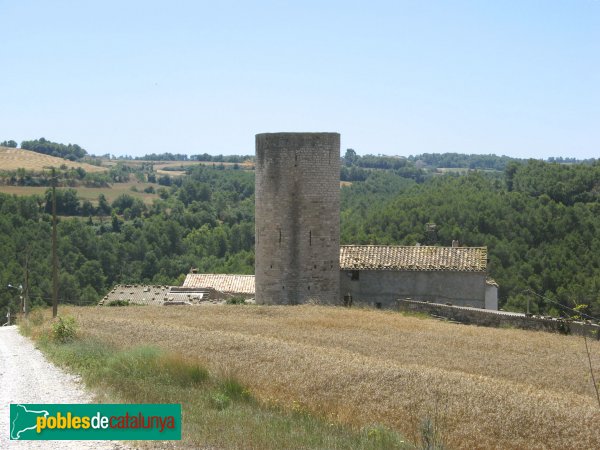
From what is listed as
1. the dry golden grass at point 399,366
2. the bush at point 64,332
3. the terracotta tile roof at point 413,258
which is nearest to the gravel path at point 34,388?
the bush at point 64,332

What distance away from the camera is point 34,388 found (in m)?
13.2

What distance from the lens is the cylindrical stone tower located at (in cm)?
2898

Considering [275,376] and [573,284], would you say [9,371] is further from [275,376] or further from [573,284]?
[573,284]

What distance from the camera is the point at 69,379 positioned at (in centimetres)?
1405

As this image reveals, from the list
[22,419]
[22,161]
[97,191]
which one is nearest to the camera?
[22,419]

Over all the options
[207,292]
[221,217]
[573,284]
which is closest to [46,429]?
[207,292]

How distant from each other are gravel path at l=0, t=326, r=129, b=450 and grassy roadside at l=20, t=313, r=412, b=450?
302mm

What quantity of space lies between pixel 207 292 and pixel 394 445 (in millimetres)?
27136

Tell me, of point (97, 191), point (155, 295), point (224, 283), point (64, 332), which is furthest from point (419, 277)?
point (97, 191)

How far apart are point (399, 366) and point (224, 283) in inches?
963

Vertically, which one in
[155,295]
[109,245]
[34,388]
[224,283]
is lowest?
[109,245]

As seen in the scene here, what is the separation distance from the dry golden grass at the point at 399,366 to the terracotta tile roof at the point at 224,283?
12372mm

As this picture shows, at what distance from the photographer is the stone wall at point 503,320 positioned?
23.5 metres

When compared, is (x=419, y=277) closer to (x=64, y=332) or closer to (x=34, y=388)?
(x=64, y=332)
